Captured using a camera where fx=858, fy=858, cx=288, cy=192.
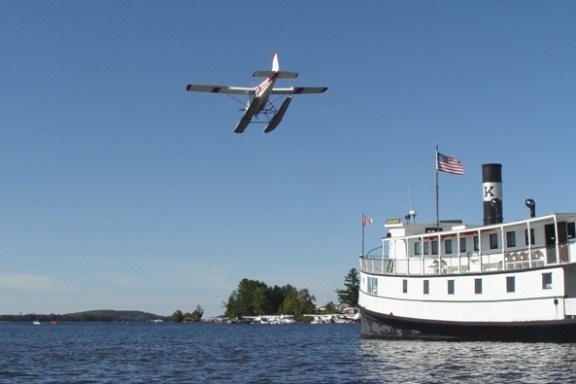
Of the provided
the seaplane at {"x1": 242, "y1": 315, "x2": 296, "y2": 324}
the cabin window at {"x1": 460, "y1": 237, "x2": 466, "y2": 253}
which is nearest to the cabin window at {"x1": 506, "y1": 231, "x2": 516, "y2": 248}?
the cabin window at {"x1": 460, "y1": 237, "x2": 466, "y2": 253}

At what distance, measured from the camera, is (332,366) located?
106ft

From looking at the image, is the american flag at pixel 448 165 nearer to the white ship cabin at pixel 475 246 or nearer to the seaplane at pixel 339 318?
the white ship cabin at pixel 475 246

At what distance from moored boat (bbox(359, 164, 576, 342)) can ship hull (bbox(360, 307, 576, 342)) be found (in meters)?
0.04

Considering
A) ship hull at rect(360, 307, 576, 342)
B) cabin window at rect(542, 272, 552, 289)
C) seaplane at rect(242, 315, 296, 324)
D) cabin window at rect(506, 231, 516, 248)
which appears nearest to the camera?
ship hull at rect(360, 307, 576, 342)

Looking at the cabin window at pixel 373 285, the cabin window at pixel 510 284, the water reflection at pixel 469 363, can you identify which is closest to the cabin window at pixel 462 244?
the cabin window at pixel 510 284

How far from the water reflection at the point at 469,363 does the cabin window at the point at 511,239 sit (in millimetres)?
4875

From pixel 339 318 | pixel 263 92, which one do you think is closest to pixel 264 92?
pixel 263 92

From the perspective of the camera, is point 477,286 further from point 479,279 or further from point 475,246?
point 475,246

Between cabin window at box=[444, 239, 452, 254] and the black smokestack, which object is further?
the black smokestack

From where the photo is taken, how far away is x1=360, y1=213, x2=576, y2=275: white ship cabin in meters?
37.2

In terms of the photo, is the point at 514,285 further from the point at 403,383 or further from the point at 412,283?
the point at 403,383

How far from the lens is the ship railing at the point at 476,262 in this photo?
120 ft

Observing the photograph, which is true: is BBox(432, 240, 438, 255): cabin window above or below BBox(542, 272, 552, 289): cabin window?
above

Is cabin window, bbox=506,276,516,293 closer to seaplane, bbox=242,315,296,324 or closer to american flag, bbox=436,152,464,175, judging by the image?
american flag, bbox=436,152,464,175
